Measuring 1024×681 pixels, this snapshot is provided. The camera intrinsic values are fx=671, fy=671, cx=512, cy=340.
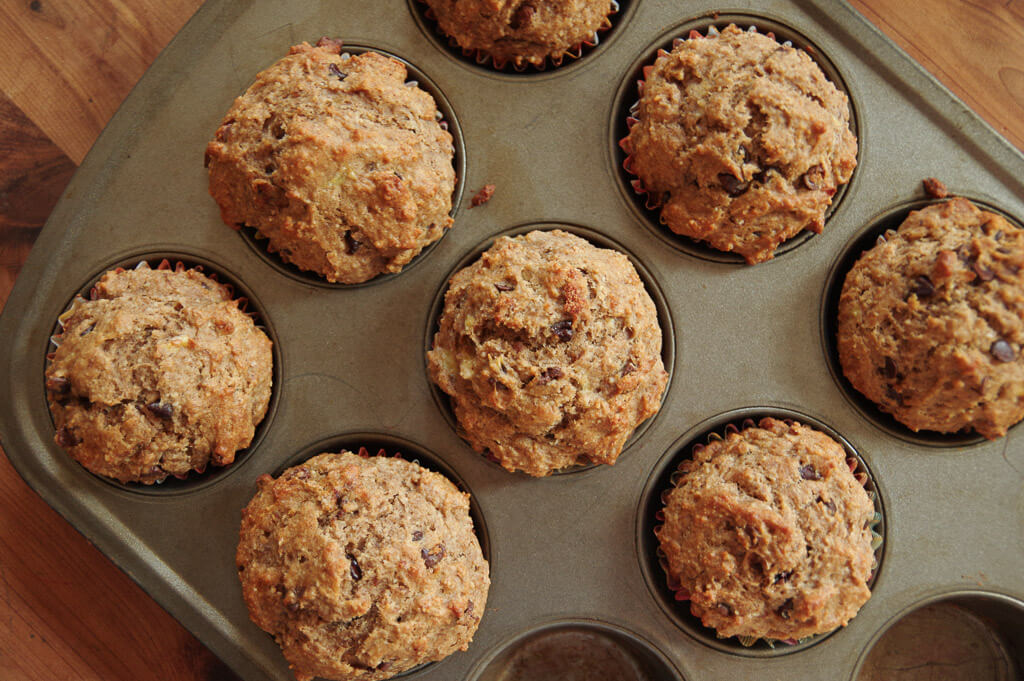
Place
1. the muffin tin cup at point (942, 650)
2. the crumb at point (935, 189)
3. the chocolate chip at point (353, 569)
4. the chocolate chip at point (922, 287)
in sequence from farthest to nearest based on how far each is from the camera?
the muffin tin cup at point (942, 650)
the crumb at point (935, 189)
the chocolate chip at point (922, 287)
the chocolate chip at point (353, 569)

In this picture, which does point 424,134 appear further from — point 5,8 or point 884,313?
point 5,8

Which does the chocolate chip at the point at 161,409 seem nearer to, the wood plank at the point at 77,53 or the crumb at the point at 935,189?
the wood plank at the point at 77,53

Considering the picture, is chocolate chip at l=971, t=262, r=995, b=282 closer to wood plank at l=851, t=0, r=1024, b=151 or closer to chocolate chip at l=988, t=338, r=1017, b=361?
Answer: chocolate chip at l=988, t=338, r=1017, b=361

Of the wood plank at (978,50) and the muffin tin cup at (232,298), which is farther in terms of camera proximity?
the wood plank at (978,50)

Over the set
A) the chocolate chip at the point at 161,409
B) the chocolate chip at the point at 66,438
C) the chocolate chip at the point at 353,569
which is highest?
the chocolate chip at the point at 161,409

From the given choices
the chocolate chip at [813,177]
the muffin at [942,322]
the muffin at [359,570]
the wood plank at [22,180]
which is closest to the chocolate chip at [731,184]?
the chocolate chip at [813,177]

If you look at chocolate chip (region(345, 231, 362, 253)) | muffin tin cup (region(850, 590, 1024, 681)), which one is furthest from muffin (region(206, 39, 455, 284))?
muffin tin cup (region(850, 590, 1024, 681))

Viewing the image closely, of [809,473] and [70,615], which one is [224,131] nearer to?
[70,615]
